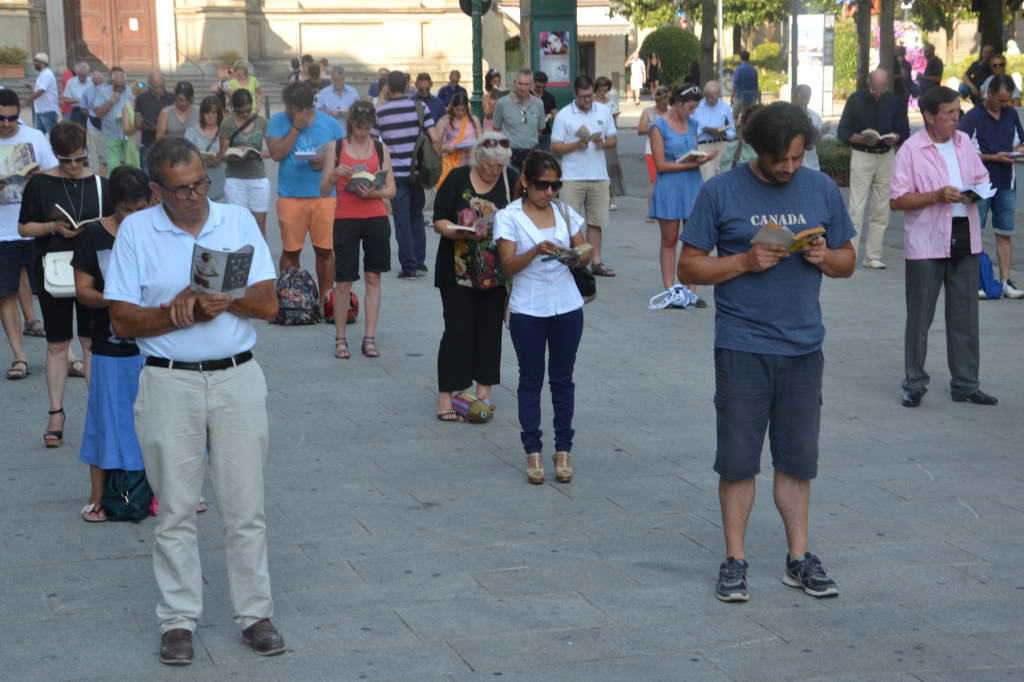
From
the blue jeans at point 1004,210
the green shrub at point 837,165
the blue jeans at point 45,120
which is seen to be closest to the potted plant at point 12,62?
the blue jeans at point 45,120

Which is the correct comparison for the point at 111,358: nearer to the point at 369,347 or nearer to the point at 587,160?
the point at 369,347

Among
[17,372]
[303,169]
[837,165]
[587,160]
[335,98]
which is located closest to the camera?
[17,372]

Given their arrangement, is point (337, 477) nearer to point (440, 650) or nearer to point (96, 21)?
point (440, 650)

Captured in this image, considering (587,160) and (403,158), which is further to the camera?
(403,158)

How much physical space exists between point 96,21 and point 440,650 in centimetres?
3715

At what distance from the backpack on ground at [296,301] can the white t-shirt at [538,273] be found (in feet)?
14.4

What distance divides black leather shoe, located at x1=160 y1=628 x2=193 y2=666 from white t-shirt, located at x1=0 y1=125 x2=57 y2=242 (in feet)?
15.4

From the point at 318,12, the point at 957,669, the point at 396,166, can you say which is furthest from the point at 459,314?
the point at 318,12

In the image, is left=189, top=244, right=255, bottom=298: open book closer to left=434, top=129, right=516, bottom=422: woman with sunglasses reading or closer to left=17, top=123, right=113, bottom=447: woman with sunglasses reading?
left=17, top=123, right=113, bottom=447: woman with sunglasses reading

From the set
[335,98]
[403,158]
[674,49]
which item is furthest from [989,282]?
[674,49]

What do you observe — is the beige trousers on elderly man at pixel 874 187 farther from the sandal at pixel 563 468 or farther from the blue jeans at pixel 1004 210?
the sandal at pixel 563 468

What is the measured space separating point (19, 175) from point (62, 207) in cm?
169

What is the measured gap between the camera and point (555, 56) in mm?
20641

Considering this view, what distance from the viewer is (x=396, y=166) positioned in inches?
528
